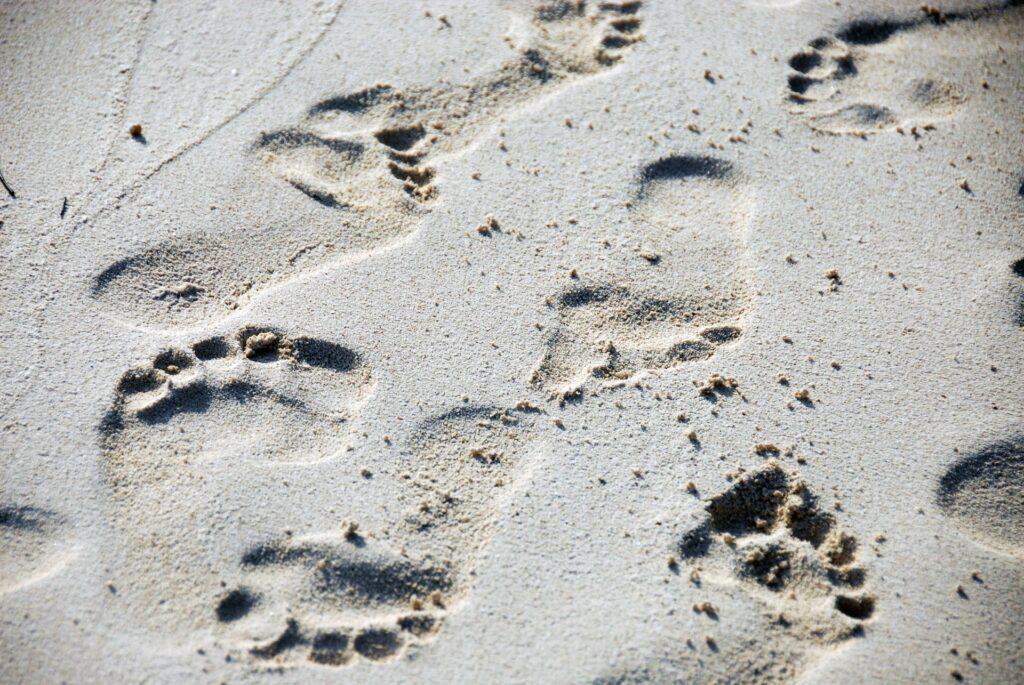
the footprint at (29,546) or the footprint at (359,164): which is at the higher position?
the footprint at (359,164)

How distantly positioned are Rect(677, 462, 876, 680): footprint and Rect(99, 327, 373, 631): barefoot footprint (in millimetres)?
713

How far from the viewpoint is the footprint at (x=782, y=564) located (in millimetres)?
1542

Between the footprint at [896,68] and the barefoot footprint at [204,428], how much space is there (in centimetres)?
138

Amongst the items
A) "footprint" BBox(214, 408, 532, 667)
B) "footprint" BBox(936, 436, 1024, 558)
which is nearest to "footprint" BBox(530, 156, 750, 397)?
"footprint" BBox(214, 408, 532, 667)

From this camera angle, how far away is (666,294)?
78.3 inches

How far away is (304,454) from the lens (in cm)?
173

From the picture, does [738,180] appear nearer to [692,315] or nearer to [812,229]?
[812,229]

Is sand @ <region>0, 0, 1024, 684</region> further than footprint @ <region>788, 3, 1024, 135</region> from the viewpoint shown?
No

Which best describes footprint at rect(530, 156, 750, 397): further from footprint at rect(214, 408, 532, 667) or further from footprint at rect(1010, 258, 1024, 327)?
footprint at rect(1010, 258, 1024, 327)

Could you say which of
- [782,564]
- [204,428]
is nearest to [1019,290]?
[782,564]

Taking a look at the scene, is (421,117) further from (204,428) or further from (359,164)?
(204,428)

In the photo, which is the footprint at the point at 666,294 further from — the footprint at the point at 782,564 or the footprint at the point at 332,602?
the footprint at the point at 332,602

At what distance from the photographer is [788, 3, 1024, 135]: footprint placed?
2.33 meters

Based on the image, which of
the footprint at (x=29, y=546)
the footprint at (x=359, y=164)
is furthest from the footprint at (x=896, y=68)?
the footprint at (x=29, y=546)
